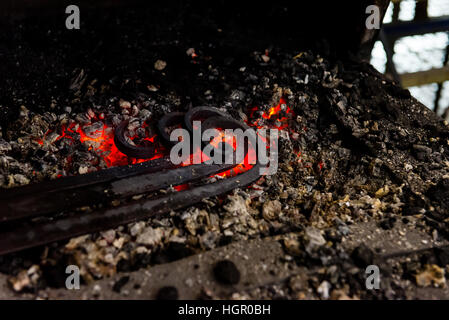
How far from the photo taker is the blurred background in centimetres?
362

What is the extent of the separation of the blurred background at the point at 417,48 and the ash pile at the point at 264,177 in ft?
2.63

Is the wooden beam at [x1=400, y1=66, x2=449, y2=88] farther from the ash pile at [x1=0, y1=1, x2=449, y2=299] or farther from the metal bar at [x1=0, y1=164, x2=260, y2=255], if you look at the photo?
the metal bar at [x1=0, y1=164, x2=260, y2=255]

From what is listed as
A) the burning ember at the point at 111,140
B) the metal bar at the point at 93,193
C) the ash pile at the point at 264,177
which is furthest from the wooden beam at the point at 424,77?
the metal bar at the point at 93,193

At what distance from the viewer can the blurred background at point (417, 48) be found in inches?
142

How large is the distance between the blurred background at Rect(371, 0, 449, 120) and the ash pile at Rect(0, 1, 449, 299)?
31.5 inches

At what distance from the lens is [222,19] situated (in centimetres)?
350

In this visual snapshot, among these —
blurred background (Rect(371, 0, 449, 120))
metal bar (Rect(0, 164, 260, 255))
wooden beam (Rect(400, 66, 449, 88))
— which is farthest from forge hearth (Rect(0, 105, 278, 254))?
wooden beam (Rect(400, 66, 449, 88))

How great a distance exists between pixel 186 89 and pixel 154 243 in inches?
55.6

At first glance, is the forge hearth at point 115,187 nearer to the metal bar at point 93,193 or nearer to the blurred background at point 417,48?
the metal bar at point 93,193

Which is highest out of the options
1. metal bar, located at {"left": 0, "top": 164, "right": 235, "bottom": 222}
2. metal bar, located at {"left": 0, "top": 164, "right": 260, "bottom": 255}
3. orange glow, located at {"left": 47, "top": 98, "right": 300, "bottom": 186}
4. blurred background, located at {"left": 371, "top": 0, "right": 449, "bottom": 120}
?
blurred background, located at {"left": 371, "top": 0, "right": 449, "bottom": 120}

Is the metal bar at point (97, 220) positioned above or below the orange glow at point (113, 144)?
below

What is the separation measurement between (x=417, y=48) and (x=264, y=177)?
5.17 metres

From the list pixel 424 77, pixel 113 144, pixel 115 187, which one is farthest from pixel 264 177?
pixel 424 77
